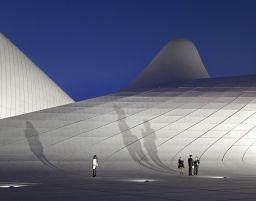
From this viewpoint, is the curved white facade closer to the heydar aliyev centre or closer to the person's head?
the heydar aliyev centre

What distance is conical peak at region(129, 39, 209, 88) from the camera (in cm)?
7038

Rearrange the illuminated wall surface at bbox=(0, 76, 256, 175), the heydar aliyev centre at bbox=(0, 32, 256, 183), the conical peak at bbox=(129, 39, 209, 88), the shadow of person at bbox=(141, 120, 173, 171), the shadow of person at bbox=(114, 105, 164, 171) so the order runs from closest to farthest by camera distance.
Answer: the heydar aliyev centre at bbox=(0, 32, 256, 183) < the illuminated wall surface at bbox=(0, 76, 256, 175) < the shadow of person at bbox=(114, 105, 164, 171) < the shadow of person at bbox=(141, 120, 173, 171) < the conical peak at bbox=(129, 39, 209, 88)

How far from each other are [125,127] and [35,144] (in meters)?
6.91

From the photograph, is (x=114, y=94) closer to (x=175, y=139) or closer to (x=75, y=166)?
(x=175, y=139)

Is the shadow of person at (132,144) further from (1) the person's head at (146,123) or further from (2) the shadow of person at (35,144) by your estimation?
(2) the shadow of person at (35,144)

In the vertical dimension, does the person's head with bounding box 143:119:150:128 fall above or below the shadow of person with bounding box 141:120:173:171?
above

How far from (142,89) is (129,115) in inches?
393

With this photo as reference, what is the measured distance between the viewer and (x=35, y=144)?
107ft

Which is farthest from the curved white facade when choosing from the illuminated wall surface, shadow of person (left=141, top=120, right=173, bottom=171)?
shadow of person (left=141, top=120, right=173, bottom=171)

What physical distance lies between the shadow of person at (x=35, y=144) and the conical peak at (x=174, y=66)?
35.3m

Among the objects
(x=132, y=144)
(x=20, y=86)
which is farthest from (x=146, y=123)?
(x=20, y=86)

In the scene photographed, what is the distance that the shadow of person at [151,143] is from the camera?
30455mm

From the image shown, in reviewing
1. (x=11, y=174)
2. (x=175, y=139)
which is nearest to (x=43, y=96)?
(x=175, y=139)

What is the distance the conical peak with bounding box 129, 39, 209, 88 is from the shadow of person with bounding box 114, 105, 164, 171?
106ft
